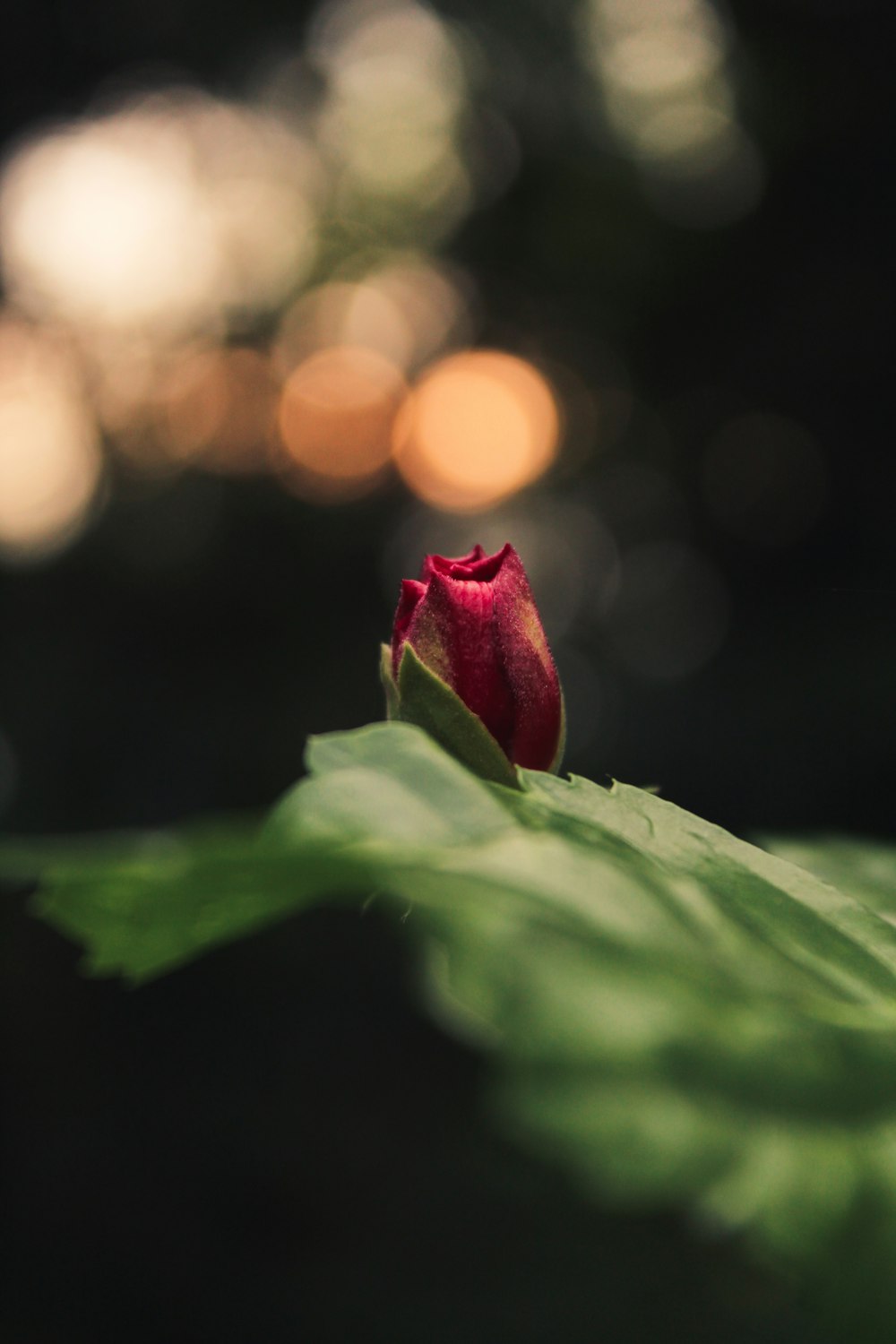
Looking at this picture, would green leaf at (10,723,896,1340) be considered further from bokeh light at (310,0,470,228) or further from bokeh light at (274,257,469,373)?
bokeh light at (274,257,469,373)

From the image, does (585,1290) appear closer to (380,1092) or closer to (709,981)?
(380,1092)

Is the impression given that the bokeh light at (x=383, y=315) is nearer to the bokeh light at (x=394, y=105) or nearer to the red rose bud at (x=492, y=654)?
the bokeh light at (x=394, y=105)

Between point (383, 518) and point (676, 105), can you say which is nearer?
point (676, 105)

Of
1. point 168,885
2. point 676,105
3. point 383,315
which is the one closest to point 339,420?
point 383,315

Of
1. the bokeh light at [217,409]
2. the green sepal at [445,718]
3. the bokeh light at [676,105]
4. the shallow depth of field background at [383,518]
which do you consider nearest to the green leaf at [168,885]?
the green sepal at [445,718]

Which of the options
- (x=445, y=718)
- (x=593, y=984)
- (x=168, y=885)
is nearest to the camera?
(x=593, y=984)

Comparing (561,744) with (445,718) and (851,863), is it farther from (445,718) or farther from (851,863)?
(851,863)

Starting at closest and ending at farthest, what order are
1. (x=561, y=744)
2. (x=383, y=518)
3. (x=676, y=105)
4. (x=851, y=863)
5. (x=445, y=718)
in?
1. (x=445, y=718)
2. (x=561, y=744)
3. (x=851, y=863)
4. (x=676, y=105)
5. (x=383, y=518)
